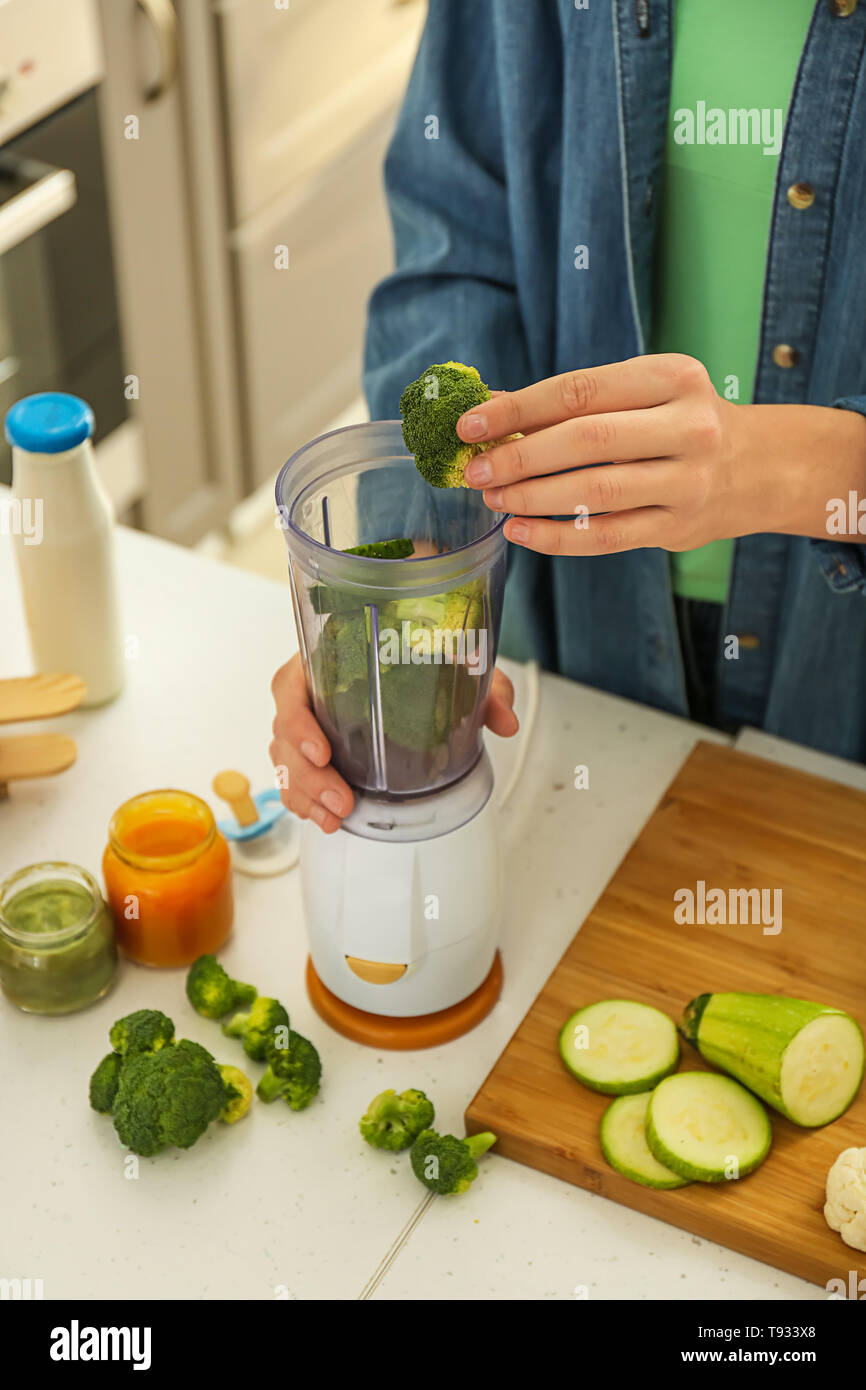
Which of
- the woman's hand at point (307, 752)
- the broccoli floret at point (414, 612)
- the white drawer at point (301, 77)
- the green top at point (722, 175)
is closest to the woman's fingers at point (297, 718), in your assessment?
the woman's hand at point (307, 752)

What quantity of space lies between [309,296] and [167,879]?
6.54 feet

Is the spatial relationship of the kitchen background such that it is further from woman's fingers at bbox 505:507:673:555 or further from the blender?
woman's fingers at bbox 505:507:673:555

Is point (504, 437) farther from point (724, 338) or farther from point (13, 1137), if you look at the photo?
point (13, 1137)

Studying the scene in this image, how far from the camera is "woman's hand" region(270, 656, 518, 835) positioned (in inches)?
36.5


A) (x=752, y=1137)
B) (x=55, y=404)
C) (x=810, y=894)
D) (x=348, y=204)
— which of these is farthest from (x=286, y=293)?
(x=752, y=1137)

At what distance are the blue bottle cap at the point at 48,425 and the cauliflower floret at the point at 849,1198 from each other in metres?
0.78

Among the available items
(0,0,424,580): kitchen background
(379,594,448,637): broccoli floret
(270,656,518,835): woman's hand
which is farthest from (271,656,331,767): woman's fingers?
(0,0,424,580): kitchen background
